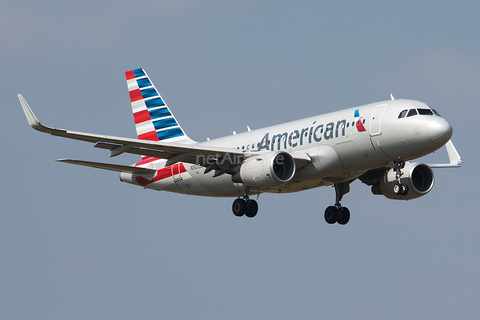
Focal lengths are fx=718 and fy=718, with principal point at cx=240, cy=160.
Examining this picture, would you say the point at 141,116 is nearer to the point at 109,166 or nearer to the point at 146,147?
the point at 109,166

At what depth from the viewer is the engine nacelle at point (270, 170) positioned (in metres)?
35.0

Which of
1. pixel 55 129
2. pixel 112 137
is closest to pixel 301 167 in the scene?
pixel 112 137

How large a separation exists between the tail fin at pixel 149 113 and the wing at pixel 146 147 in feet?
26.7

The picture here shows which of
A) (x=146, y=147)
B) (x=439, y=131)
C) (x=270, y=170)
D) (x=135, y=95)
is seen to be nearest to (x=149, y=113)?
(x=135, y=95)

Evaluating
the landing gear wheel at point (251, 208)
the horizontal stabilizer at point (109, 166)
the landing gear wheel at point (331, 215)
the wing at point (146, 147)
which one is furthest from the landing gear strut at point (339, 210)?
the horizontal stabilizer at point (109, 166)

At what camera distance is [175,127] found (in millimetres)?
46406

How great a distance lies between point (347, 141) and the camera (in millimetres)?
34719

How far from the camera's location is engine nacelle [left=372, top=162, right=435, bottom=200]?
3878cm

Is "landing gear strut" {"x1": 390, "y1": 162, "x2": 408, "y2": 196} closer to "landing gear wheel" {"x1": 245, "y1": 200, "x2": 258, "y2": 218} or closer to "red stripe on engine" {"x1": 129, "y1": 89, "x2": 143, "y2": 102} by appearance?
"landing gear wheel" {"x1": 245, "y1": 200, "x2": 258, "y2": 218}

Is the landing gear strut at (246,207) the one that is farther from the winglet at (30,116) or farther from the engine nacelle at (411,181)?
the winglet at (30,116)

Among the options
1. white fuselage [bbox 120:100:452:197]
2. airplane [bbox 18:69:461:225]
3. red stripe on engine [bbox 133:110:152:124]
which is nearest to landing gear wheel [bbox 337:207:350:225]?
airplane [bbox 18:69:461:225]

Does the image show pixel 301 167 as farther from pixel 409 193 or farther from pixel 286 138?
pixel 409 193

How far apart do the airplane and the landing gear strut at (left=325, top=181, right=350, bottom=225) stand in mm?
58

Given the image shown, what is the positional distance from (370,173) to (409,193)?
8.46 feet
